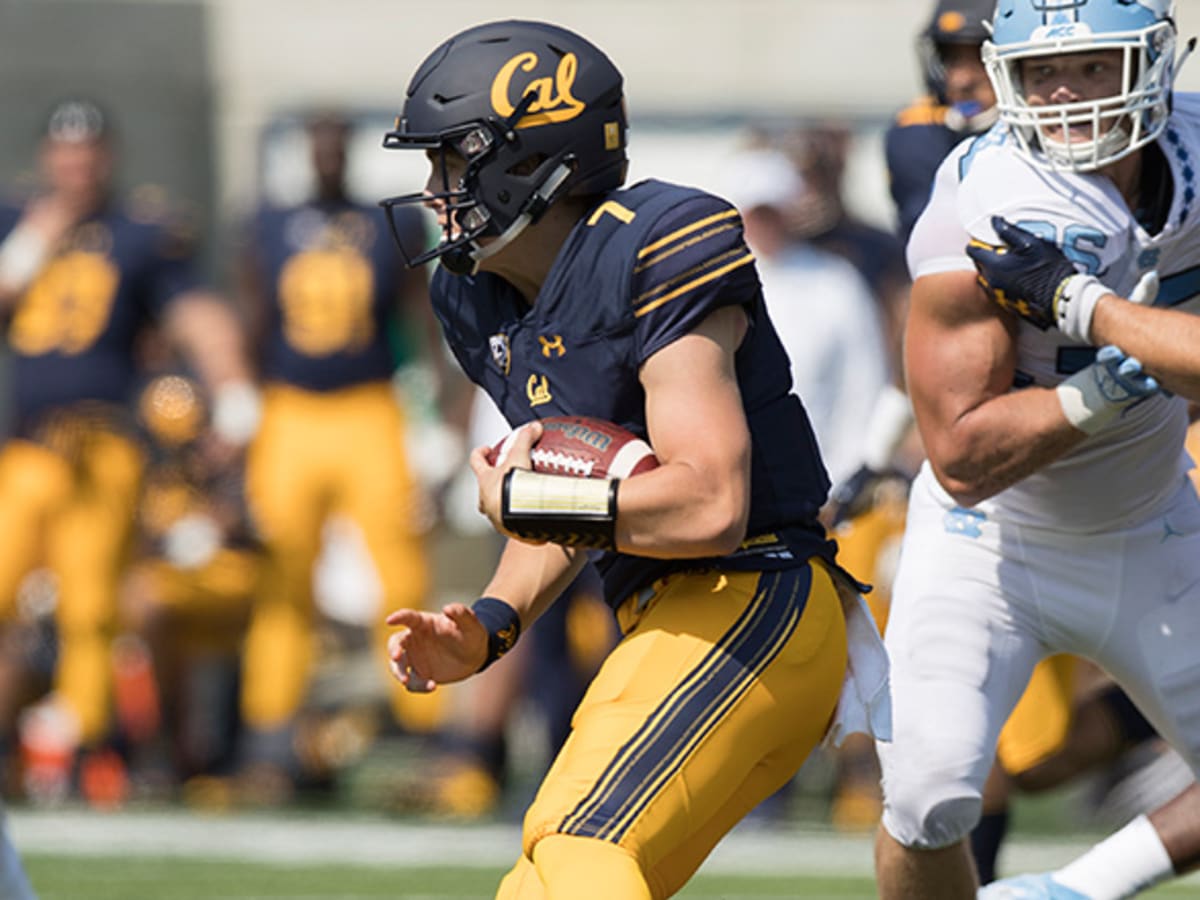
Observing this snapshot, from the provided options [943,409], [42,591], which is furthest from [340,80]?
[943,409]

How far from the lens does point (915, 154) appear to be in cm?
510

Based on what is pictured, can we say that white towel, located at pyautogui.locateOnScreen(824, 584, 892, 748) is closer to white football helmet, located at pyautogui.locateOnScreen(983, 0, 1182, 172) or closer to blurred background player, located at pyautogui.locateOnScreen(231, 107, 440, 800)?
white football helmet, located at pyautogui.locateOnScreen(983, 0, 1182, 172)

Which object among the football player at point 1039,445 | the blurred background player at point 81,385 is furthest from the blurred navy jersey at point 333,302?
the football player at point 1039,445

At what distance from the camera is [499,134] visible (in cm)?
354

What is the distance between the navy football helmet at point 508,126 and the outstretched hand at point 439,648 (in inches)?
21.3

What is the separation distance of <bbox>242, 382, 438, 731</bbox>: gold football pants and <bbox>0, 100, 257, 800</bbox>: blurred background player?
0.57 feet

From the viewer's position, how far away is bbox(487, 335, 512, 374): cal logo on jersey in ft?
11.9

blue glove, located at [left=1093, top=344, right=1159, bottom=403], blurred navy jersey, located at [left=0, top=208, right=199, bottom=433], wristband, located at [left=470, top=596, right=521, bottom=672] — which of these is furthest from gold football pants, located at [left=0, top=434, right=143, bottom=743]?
blue glove, located at [left=1093, top=344, right=1159, bottom=403]

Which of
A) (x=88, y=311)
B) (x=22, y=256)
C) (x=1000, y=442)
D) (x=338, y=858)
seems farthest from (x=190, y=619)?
(x=1000, y=442)

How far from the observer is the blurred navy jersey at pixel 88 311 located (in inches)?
309

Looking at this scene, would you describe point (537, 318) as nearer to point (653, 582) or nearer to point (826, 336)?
point (653, 582)

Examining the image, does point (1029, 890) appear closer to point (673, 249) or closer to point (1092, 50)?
point (1092, 50)

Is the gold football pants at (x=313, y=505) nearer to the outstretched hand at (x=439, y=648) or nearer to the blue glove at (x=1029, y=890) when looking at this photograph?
the blue glove at (x=1029, y=890)

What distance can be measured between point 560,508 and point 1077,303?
3.14 feet
